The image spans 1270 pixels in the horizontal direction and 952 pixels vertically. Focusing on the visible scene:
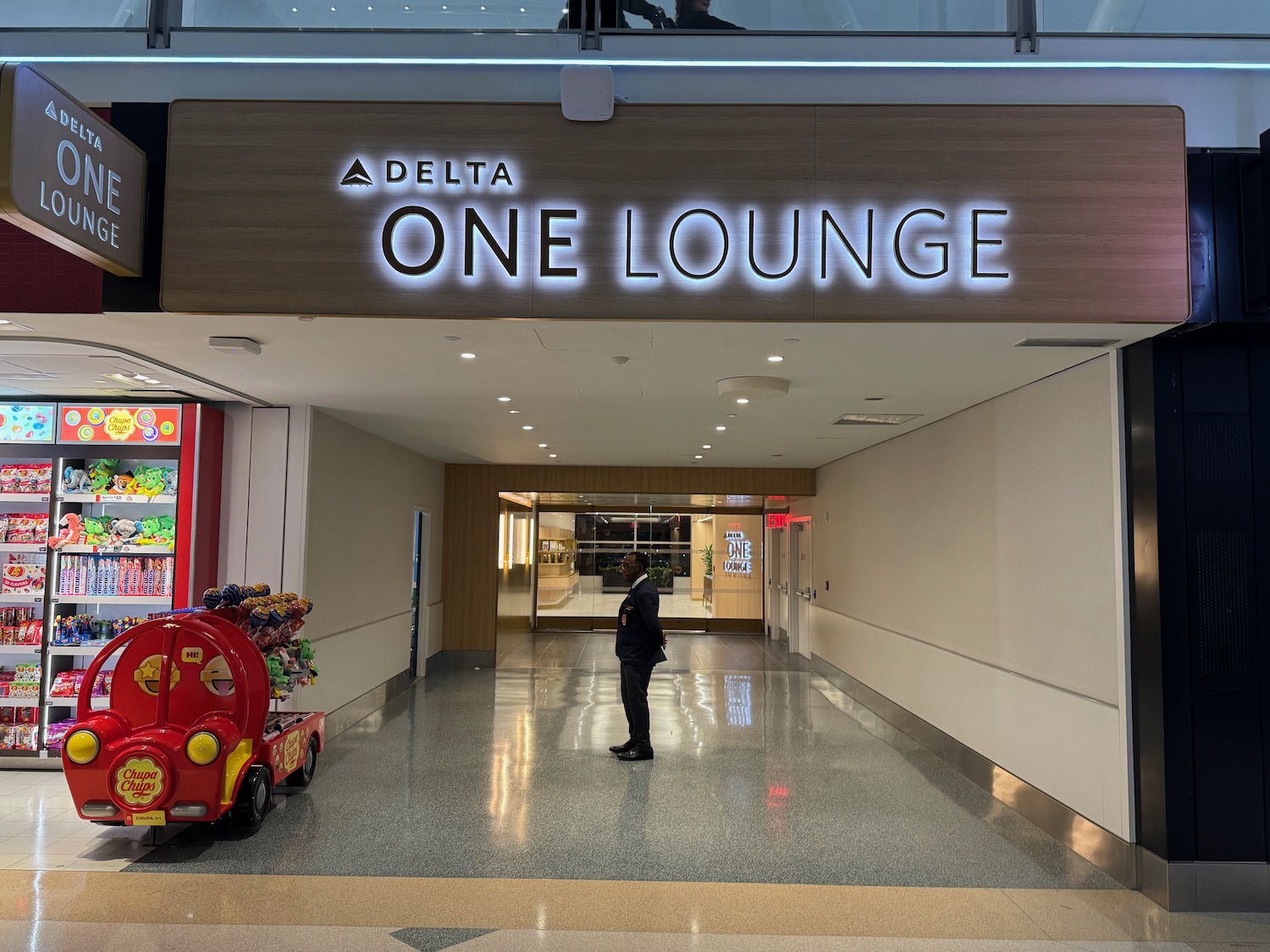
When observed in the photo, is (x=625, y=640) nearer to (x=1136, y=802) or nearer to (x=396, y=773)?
(x=396, y=773)

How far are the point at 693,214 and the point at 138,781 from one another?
4199 mm

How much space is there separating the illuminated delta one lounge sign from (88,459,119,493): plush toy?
3.96 metres

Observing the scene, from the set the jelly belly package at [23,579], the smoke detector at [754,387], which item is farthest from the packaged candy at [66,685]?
the smoke detector at [754,387]

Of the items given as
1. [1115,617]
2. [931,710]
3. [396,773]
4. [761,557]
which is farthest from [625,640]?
[761,557]

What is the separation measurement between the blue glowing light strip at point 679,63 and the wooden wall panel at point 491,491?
7397 millimetres

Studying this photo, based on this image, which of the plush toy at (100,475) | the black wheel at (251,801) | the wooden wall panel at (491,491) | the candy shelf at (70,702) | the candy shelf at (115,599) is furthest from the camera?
the wooden wall panel at (491,491)

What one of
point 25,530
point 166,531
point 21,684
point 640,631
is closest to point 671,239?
point 640,631

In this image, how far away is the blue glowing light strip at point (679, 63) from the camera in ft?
13.6

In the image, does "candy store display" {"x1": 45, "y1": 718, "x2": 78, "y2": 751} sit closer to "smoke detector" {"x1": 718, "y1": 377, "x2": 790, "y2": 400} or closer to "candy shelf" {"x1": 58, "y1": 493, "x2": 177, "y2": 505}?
"candy shelf" {"x1": 58, "y1": 493, "x2": 177, "y2": 505}

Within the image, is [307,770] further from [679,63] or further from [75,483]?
[679,63]

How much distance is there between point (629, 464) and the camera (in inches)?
437

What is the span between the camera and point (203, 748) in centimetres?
438

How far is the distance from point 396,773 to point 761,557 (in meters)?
9.89

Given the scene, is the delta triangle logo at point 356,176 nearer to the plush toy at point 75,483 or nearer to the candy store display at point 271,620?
the candy store display at point 271,620
